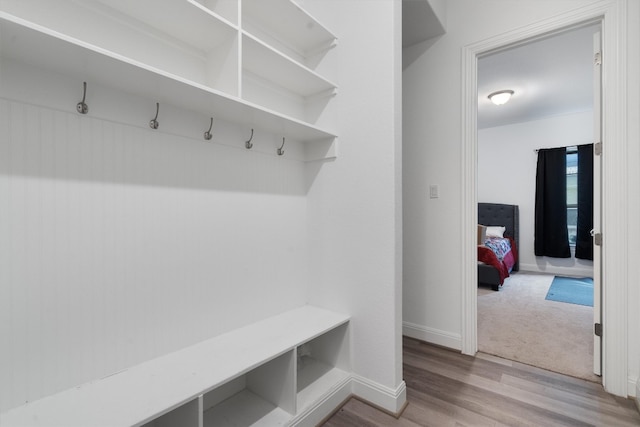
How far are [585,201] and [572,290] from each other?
165 cm

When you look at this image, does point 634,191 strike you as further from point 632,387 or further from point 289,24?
point 289,24

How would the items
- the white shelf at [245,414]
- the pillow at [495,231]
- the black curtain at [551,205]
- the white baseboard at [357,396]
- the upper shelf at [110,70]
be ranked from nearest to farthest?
1. the upper shelf at [110,70]
2. the white shelf at [245,414]
3. the white baseboard at [357,396]
4. the black curtain at [551,205]
5. the pillow at [495,231]

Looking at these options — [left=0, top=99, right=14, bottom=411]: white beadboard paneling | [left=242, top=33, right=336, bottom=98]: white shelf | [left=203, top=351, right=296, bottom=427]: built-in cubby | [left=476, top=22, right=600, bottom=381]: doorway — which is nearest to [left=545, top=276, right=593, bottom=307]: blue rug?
[left=476, top=22, right=600, bottom=381]: doorway

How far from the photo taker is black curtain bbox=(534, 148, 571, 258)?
4.79 metres

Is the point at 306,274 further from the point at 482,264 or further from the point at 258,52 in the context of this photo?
the point at 482,264

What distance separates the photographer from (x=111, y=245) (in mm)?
1080

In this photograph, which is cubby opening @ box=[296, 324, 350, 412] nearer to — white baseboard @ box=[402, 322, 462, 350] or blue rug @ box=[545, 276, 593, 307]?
white baseboard @ box=[402, 322, 462, 350]

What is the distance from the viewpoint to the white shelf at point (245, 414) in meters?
1.27

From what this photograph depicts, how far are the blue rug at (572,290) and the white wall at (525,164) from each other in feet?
1.63

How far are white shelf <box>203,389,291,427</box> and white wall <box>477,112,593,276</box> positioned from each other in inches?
213

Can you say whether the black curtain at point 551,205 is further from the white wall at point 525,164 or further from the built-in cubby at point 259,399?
the built-in cubby at point 259,399

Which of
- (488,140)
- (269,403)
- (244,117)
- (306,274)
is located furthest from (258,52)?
(488,140)

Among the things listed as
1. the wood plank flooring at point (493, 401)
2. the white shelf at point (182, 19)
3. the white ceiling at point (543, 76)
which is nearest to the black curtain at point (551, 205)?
the white ceiling at point (543, 76)

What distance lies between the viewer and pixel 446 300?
225cm
